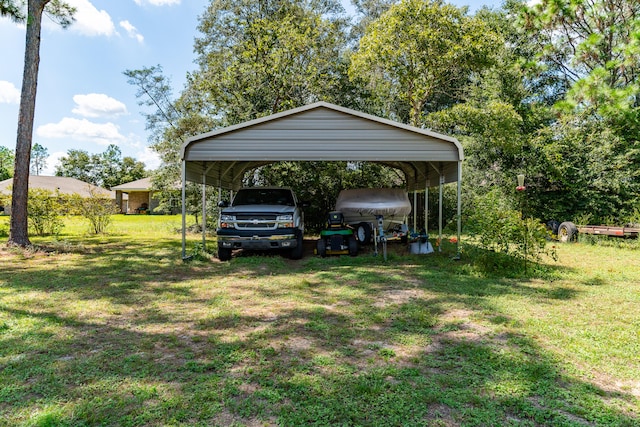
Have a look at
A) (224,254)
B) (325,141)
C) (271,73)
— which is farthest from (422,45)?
(224,254)

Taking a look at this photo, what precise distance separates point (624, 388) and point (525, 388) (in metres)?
0.78

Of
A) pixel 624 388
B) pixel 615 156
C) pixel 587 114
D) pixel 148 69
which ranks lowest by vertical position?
pixel 624 388

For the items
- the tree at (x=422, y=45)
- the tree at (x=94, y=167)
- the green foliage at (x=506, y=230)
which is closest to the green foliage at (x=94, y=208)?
the tree at (x=422, y=45)

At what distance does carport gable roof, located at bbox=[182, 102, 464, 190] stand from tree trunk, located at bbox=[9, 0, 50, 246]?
5166 mm

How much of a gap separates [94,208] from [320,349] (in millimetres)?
14639

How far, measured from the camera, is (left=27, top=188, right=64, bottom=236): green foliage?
14188 mm

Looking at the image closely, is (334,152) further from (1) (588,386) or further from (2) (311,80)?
(2) (311,80)

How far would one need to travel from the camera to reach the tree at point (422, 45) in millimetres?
15766

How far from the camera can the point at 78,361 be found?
3568mm

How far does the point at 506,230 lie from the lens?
7.57 metres

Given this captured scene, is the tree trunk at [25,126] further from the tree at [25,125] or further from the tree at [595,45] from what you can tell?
the tree at [595,45]

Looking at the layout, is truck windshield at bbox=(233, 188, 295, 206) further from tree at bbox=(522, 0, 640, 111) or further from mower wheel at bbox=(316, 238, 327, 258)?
tree at bbox=(522, 0, 640, 111)

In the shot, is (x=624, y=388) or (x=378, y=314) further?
(x=378, y=314)

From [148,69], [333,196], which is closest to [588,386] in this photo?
[333,196]
